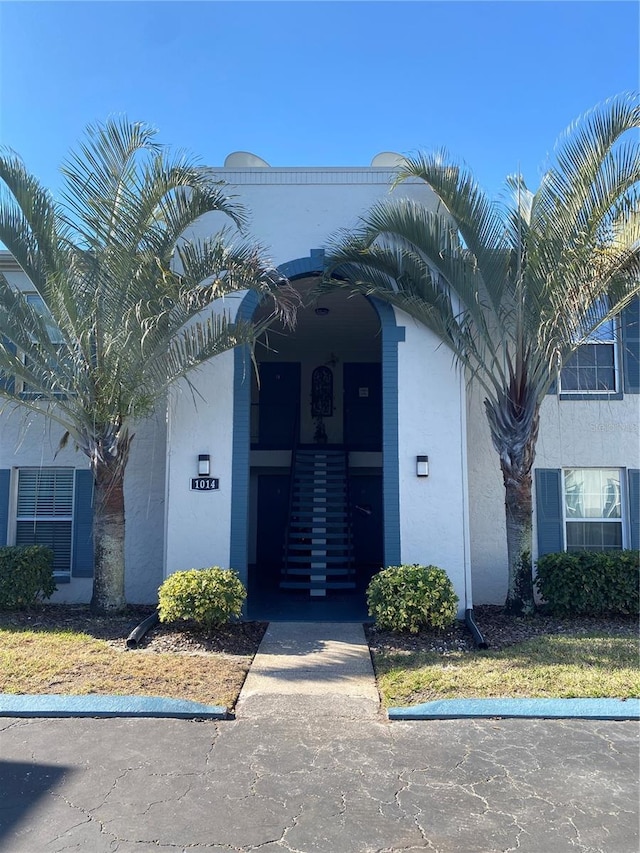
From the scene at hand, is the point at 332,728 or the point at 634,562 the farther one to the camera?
the point at 634,562

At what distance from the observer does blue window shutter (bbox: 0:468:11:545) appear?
1054cm

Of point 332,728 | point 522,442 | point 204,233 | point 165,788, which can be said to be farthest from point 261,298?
point 165,788

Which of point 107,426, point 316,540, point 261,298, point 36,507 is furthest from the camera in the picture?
point 316,540

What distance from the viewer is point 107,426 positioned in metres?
8.53

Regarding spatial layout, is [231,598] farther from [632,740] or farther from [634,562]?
[634,562]

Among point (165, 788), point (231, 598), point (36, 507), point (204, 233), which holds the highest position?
point (204, 233)

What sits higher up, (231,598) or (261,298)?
(261,298)

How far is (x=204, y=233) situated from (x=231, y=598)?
17.2 feet

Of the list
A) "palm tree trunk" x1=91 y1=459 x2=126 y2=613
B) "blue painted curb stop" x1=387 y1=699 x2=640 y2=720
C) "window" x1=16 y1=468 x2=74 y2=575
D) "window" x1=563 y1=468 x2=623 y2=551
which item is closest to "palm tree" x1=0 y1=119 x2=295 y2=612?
"palm tree trunk" x1=91 y1=459 x2=126 y2=613

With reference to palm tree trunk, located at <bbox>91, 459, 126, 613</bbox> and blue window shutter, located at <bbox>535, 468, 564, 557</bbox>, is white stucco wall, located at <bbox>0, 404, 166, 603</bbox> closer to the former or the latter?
palm tree trunk, located at <bbox>91, 459, 126, 613</bbox>

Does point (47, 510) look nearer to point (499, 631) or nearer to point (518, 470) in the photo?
point (499, 631)

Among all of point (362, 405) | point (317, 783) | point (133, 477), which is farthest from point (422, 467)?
point (362, 405)

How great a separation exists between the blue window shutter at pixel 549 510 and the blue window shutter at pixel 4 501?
846 cm

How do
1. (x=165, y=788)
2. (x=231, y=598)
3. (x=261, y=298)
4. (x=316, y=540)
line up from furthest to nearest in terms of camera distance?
(x=316, y=540) < (x=261, y=298) < (x=231, y=598) < (x=165, y=788)
